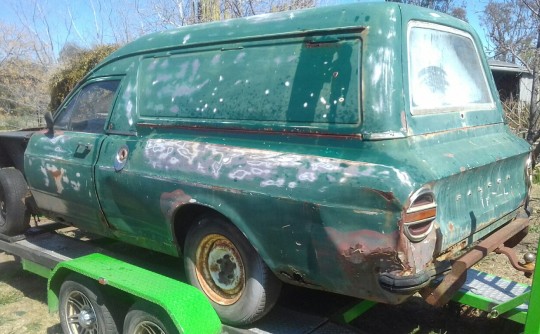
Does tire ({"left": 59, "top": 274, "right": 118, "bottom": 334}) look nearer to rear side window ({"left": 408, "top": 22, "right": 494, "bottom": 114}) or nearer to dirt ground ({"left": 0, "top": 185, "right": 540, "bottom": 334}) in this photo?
dirt ground ({"left": 0, "top": 185, "right": 540, "bottom": 334})

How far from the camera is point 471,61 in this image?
3.78 m

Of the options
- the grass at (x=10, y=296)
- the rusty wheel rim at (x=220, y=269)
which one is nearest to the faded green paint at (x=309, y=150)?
the rusty wheel rim at (x=220, y=269)

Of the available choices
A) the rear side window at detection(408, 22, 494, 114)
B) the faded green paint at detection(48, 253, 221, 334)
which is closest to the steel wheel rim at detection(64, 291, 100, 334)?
the faded green paint at detection(48, 253, 221, 334)

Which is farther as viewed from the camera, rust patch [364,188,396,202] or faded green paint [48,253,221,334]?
faded green paint [48,253,221,334]

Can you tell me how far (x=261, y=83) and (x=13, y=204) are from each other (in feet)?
10.3

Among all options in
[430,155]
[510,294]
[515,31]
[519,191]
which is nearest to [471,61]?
[519,191]

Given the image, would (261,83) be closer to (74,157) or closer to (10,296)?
(74,157)

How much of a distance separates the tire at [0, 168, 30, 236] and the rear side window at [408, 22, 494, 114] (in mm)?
3950

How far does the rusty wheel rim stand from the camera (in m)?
3.31

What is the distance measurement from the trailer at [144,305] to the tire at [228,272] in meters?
0.13

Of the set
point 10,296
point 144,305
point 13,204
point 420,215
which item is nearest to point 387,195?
point 420,215

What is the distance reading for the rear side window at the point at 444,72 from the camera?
3.05 m

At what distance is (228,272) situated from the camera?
3385 millimetres

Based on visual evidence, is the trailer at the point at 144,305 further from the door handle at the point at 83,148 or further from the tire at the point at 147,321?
the door handle at the point at 83,148
